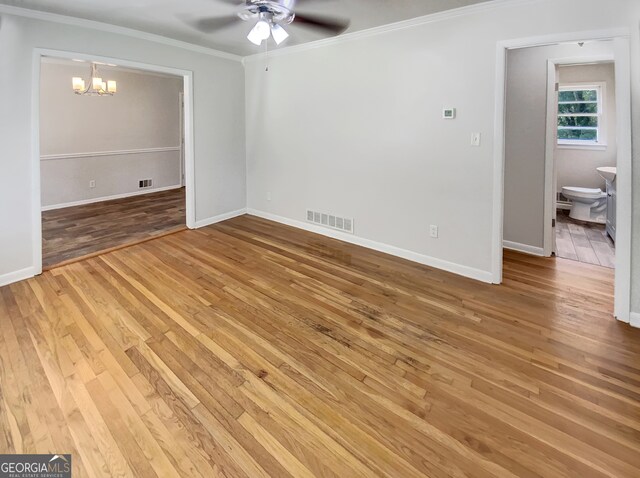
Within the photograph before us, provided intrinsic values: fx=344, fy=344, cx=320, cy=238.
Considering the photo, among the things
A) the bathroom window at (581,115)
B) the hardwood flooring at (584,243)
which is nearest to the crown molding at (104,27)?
the hardwood flooring at (584,243)

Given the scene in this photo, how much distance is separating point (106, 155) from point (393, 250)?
5942mm

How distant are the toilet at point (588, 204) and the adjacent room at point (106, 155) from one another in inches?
240

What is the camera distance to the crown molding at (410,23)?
2975mm

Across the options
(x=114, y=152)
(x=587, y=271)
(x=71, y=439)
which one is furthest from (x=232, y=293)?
(x=114, y=152)

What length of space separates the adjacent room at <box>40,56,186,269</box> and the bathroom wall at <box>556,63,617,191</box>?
6.59m

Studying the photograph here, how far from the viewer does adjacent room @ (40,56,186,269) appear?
16.7 feet

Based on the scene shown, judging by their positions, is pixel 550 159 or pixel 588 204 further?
pixel 588 204

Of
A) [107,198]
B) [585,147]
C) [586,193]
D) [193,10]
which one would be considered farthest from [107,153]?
[585,147]

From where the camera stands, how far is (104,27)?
3709mm

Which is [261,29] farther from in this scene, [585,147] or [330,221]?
[585,147]

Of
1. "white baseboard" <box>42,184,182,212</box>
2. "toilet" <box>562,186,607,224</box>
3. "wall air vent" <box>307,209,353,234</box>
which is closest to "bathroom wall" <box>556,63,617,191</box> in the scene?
"toilet" <box>562,186,607,224</box>

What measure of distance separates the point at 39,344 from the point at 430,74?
4003 mm

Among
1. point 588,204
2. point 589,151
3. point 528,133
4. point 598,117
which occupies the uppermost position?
point 598,117

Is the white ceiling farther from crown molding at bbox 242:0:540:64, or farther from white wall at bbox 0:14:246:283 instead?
white wall at bbox 0:14:246:283
